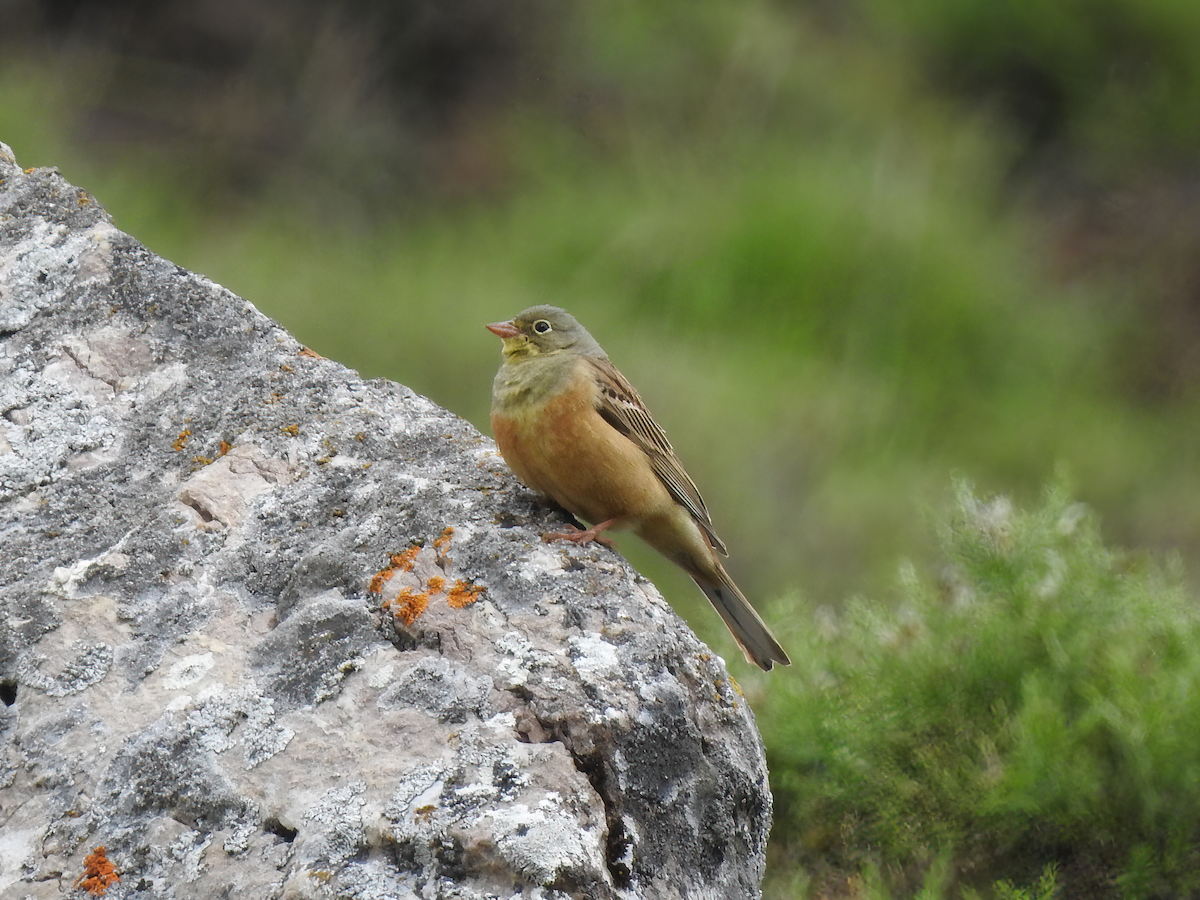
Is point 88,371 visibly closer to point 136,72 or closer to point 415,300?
point 415,300

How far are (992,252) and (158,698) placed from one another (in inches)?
390

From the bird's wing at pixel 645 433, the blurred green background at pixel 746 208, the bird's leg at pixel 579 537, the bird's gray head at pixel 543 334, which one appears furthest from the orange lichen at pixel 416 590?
the blurred green background at pixel 746 208

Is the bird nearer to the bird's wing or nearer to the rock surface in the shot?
the bird's wing

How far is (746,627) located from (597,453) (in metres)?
0.73

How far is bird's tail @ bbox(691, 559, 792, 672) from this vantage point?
438cm

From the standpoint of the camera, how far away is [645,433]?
15.1 ft

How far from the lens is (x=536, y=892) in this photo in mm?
2629

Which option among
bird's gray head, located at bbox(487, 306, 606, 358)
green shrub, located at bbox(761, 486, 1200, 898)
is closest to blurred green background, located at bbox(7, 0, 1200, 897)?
green shrub, located at bbox(761, 486, 1200, 898)

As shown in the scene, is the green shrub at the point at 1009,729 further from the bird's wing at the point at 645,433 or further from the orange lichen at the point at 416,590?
the orange lichen at the point at 416,590

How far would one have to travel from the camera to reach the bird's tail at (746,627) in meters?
4.38

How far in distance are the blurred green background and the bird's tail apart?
3.65 m

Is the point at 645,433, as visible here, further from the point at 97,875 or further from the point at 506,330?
the point at 97,875

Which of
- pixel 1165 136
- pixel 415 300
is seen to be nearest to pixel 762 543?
pixel 415 300

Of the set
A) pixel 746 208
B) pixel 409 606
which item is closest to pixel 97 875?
pixel 409 606
